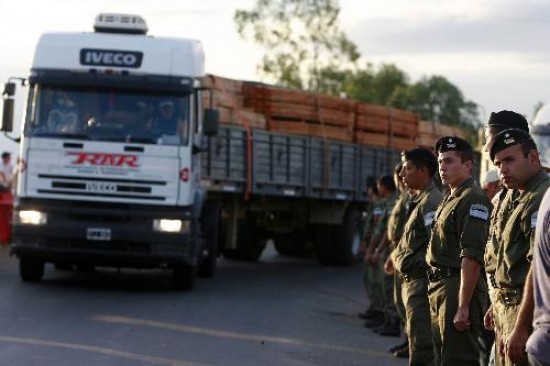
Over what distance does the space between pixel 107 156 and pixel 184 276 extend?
1987 millimetres

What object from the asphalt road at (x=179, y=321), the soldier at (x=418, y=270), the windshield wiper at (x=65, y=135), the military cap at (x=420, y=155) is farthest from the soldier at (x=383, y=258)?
the soldier at (x=418, y=270)

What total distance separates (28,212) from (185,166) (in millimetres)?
1990

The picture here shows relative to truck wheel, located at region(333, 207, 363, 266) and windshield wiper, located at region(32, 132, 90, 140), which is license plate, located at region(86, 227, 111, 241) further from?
truck wheel, located at region(333, 207, 363, 266)

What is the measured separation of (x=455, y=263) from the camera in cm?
727

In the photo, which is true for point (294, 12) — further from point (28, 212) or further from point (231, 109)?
point (28, 212)

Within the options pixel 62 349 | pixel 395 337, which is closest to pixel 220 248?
pixel 395 337

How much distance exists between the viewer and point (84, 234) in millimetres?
15023

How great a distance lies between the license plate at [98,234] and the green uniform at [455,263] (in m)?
8.14

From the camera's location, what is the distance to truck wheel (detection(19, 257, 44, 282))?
52.5ft

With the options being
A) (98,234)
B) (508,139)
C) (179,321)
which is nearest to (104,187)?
(98,234)

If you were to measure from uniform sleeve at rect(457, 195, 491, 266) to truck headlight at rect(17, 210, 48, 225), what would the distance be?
883cm

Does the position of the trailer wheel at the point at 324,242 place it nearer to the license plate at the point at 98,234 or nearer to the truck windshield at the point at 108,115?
the truck windshield at the point at 108,115

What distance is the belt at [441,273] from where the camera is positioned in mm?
7301

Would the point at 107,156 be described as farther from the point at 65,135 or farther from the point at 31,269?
the point at 31,269
